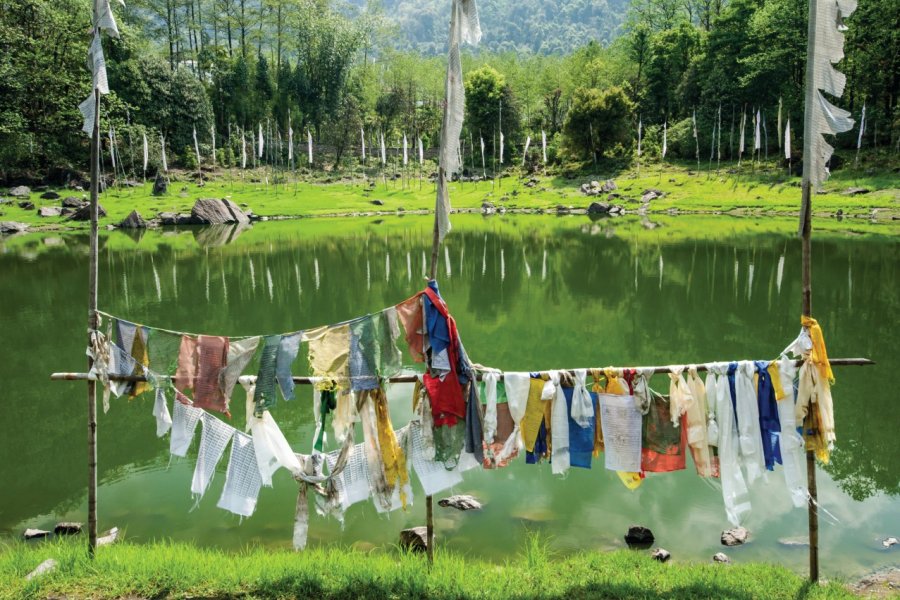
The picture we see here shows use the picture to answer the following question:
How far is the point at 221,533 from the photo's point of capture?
9.28 meters

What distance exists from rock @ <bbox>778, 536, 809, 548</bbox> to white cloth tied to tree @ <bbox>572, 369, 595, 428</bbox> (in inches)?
151

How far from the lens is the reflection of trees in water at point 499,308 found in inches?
480

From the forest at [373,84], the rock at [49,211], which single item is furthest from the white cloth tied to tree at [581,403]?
the forest at [373,84]

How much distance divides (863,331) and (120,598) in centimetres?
1876

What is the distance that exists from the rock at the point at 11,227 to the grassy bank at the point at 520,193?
233cm

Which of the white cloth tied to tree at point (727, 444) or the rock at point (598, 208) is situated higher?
the rock at point (598, 208)

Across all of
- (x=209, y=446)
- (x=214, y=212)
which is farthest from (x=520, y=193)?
(x=209, y=446)

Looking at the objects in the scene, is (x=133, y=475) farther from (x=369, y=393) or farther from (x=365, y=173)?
(x=365, y=173)

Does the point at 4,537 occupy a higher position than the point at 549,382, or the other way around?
the point at 549,382

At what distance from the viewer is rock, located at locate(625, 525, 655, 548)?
344 inches

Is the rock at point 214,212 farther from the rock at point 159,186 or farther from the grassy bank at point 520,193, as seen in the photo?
the rock at point 159,186

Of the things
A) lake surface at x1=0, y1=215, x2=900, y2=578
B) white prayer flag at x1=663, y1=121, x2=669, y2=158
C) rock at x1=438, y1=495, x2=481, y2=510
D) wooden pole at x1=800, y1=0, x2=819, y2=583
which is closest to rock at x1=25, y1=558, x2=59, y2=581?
lake surface at x1=0, y1=215, x2=900, y2=578

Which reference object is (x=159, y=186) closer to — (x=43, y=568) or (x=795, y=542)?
(x=43, y=568)

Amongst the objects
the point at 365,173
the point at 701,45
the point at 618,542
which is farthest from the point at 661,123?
the point at 618,542
